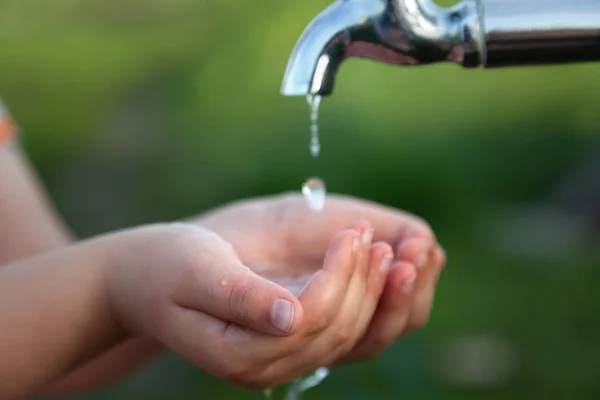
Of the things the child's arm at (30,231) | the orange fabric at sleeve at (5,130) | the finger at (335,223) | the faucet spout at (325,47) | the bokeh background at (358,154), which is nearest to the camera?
the faucet spout at (325,47)

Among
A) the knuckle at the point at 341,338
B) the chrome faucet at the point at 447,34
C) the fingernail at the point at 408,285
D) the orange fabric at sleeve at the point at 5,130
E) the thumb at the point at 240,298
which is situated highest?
the chrome faucet at the point at 447,34

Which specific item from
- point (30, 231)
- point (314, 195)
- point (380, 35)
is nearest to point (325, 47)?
point (380, 35)

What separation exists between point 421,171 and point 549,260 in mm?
410

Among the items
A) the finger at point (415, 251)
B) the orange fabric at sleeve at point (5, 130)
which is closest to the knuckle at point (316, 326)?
the finger at point (415, 251)

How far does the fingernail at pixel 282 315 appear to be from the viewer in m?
0.58

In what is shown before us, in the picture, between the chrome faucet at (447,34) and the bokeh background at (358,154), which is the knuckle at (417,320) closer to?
the chrome faucet at (447,34)

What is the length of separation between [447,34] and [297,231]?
0.29 metres

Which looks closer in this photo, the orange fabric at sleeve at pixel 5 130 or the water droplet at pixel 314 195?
the water droplet at pixel 314 195

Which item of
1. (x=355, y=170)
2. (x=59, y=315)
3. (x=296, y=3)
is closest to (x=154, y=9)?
(x=296, y=3)

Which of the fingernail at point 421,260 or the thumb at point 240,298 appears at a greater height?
the thumb at point 240,298

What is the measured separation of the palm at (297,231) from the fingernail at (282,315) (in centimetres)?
19

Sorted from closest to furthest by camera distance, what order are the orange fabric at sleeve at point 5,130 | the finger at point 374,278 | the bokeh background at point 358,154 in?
the finger at point 374,278
the orange fabric at sleeve at point 5,130
the bokeh background at point 358,154

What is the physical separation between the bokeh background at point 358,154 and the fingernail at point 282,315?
1.14m

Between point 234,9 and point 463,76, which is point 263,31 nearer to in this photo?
point 234,9
